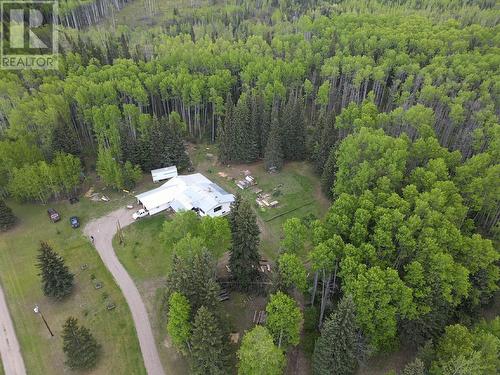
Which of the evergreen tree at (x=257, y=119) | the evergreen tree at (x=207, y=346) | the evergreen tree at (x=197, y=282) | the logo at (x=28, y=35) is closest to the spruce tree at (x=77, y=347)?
the evergreen tree at (x=197, y=282)

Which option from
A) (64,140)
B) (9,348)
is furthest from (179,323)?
(64,140)

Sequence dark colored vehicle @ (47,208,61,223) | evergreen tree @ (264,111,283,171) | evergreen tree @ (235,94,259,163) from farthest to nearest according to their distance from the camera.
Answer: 1. evergreen tree @ (235,94,259,163)
2. evergreen tree @ (264,111,283,171)
3. dark colored vehicle @ (47,208,61,223)

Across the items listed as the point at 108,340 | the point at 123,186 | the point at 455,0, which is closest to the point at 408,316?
the point at 108,340

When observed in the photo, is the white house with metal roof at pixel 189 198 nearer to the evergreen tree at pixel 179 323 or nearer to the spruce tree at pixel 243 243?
the spruce tree at pixel 243 243

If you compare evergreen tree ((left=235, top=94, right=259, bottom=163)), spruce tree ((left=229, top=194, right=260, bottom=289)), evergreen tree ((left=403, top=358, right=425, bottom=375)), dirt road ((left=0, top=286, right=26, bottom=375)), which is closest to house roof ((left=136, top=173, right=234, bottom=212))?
evergreen tree ((left=235, top=94, right=259, bottom=163))

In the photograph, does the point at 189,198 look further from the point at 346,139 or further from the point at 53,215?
the point at 346,139

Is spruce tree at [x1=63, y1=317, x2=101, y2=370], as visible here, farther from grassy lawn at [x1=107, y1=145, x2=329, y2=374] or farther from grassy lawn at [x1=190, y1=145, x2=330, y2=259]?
grassy lawn at [x1=190, y1=145, x2=330, y2=259]
